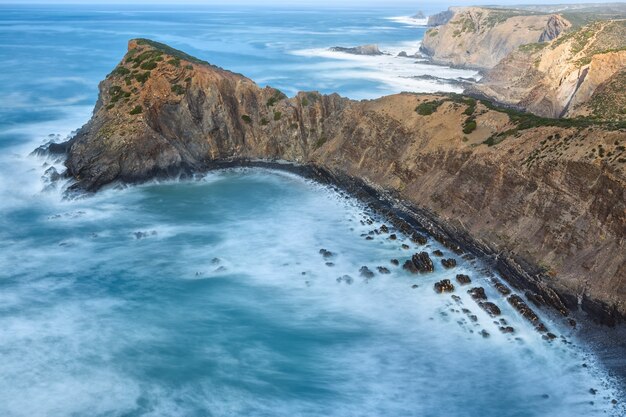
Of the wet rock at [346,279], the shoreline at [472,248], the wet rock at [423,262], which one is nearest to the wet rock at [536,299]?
the shoreline at [472,248]

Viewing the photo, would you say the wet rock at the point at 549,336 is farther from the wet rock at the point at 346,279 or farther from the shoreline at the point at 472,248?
the wet rock at the point at 346,279

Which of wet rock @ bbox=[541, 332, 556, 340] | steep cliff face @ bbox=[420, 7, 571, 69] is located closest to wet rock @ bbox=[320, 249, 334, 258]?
wet rock @ bbox=[541, 332, 556, 340]

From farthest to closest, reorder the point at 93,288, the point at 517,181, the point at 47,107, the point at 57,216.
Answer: the point at 47,107 → the point at 57,216 → the point at 517,181 → the point at 93,288

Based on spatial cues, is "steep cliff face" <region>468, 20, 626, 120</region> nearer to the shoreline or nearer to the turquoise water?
the shoreline

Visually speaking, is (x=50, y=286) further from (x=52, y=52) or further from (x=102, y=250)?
(x=52, y=52)

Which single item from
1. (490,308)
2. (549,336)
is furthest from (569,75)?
(549,336)

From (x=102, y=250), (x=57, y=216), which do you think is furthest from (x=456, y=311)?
(x=57, y=216)
